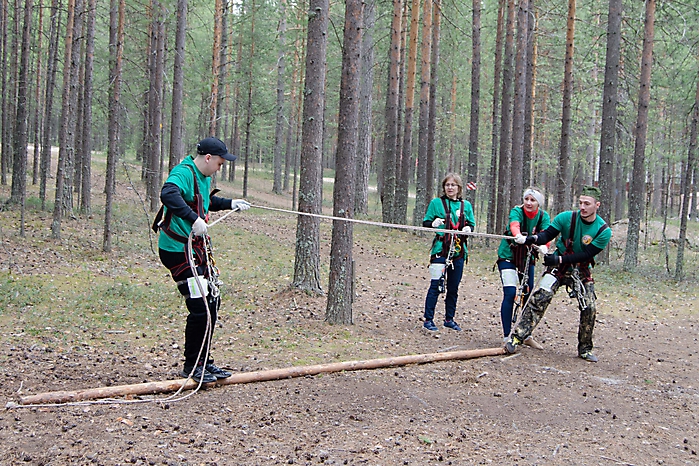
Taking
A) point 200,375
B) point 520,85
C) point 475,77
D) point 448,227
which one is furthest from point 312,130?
point 475,77

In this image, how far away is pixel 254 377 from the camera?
575cm

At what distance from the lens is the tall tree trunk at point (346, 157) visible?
776 centimetres

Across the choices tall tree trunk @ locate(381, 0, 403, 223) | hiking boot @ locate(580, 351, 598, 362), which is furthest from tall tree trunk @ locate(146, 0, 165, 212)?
hiking boot @ locate(580, 351, 598, 362)

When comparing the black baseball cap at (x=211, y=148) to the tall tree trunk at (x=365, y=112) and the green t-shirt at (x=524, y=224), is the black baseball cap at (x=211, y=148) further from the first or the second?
the tall tree trunk at (x=365, y=112)

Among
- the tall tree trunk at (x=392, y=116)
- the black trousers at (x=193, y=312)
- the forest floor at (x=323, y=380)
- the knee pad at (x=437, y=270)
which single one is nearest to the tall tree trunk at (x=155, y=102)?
the tall tree trunk at (x=392, y=116)

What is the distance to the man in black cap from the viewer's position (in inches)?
206

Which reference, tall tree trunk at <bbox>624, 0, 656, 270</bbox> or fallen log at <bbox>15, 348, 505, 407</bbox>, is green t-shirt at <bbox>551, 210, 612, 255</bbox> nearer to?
fallen log at <bbox>15, 348, 505, 407</bbox>

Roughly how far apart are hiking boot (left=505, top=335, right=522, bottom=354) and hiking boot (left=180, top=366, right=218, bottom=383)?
12.0 ft

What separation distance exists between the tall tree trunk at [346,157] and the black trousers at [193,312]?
2.64 metres

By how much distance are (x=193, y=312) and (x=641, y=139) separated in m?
14.7

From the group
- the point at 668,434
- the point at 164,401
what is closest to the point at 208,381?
the point at 164,401

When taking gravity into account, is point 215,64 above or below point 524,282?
above

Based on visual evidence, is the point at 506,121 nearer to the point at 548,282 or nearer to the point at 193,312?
the point at 548,282

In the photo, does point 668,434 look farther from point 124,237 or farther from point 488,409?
point 124,237
